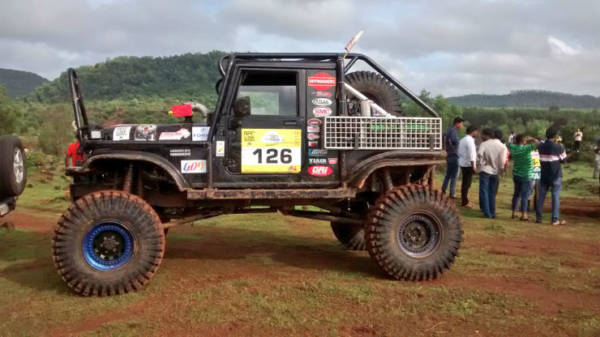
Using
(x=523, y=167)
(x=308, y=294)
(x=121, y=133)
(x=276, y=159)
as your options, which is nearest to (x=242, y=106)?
(x=276, y=159)

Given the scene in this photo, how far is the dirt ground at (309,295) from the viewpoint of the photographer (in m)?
4.53

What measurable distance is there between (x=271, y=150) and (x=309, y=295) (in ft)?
5.64

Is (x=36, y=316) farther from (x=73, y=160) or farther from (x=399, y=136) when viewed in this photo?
(x=399, y=136)

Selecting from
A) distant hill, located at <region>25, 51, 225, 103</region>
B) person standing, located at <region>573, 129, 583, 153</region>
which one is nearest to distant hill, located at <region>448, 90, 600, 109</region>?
distant hill, located at <region>25, 51, 225, 103</region>

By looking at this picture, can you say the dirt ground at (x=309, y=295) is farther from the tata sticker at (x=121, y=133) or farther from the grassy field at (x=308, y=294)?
the tata sticker at (x=121, y=133)

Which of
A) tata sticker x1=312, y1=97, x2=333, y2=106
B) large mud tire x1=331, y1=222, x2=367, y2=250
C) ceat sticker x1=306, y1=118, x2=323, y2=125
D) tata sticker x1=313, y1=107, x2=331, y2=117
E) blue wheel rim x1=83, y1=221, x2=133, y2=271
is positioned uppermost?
tata sticker x1=312, y1=97, x2=333, y2=106

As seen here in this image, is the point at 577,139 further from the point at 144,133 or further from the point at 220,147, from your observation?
the point at 144,133

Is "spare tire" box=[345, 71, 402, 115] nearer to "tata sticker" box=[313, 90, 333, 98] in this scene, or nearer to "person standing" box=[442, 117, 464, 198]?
"tata sticker" box=[313, 90, 333, 98]

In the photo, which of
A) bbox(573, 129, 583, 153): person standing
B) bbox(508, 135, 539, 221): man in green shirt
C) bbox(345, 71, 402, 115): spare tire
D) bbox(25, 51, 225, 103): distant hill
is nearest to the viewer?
bbox(345, 71, 402, 115): spare tire

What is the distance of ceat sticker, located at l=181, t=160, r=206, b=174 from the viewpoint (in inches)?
231

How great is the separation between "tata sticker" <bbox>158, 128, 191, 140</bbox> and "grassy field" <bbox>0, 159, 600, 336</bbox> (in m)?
1.64

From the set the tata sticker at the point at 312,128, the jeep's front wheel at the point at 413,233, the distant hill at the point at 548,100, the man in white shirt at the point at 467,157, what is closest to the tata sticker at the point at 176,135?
the tata sticker at the point at 312,128

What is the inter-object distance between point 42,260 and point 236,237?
2884 mm

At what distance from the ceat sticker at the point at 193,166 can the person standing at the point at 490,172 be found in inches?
264
